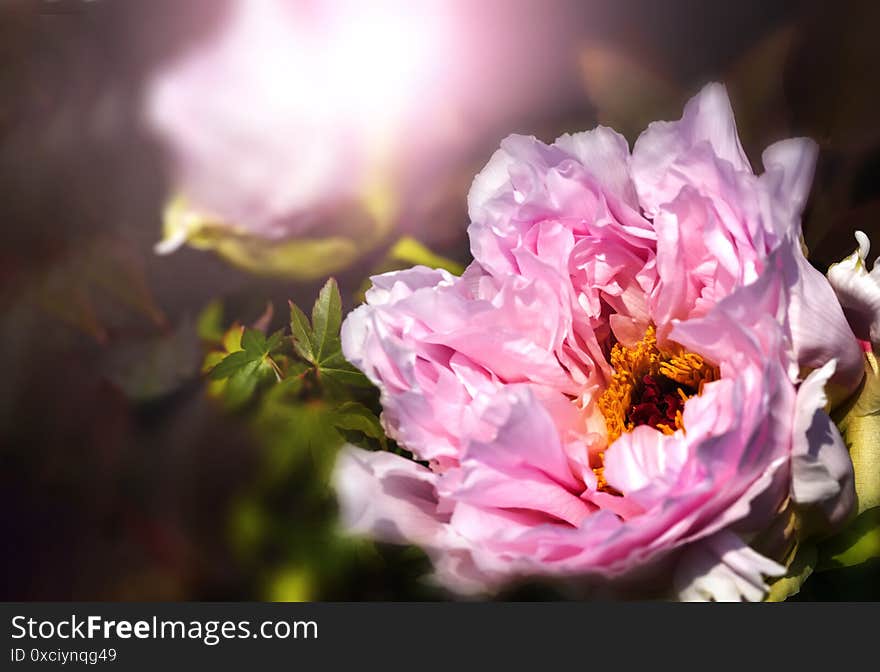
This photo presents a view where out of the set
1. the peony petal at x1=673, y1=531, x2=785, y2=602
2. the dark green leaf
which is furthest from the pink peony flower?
the dark green leaf

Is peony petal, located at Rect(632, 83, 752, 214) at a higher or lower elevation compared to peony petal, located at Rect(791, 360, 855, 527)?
higher

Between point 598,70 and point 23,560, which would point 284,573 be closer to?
point 23,560

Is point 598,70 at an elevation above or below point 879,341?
above

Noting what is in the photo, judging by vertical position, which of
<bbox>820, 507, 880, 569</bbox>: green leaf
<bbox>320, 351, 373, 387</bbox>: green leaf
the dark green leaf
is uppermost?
the dark green leaf

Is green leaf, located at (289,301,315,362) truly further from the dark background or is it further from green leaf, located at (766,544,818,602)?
green leaf, located at (766,544,818,602)

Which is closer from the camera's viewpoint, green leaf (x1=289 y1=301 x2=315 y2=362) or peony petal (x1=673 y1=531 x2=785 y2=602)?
peony petal (x1=673 y1=531 x2=785 y2=602)

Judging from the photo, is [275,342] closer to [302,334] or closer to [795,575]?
[302,334]

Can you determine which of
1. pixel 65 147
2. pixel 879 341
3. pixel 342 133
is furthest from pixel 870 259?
pixel 65 147
